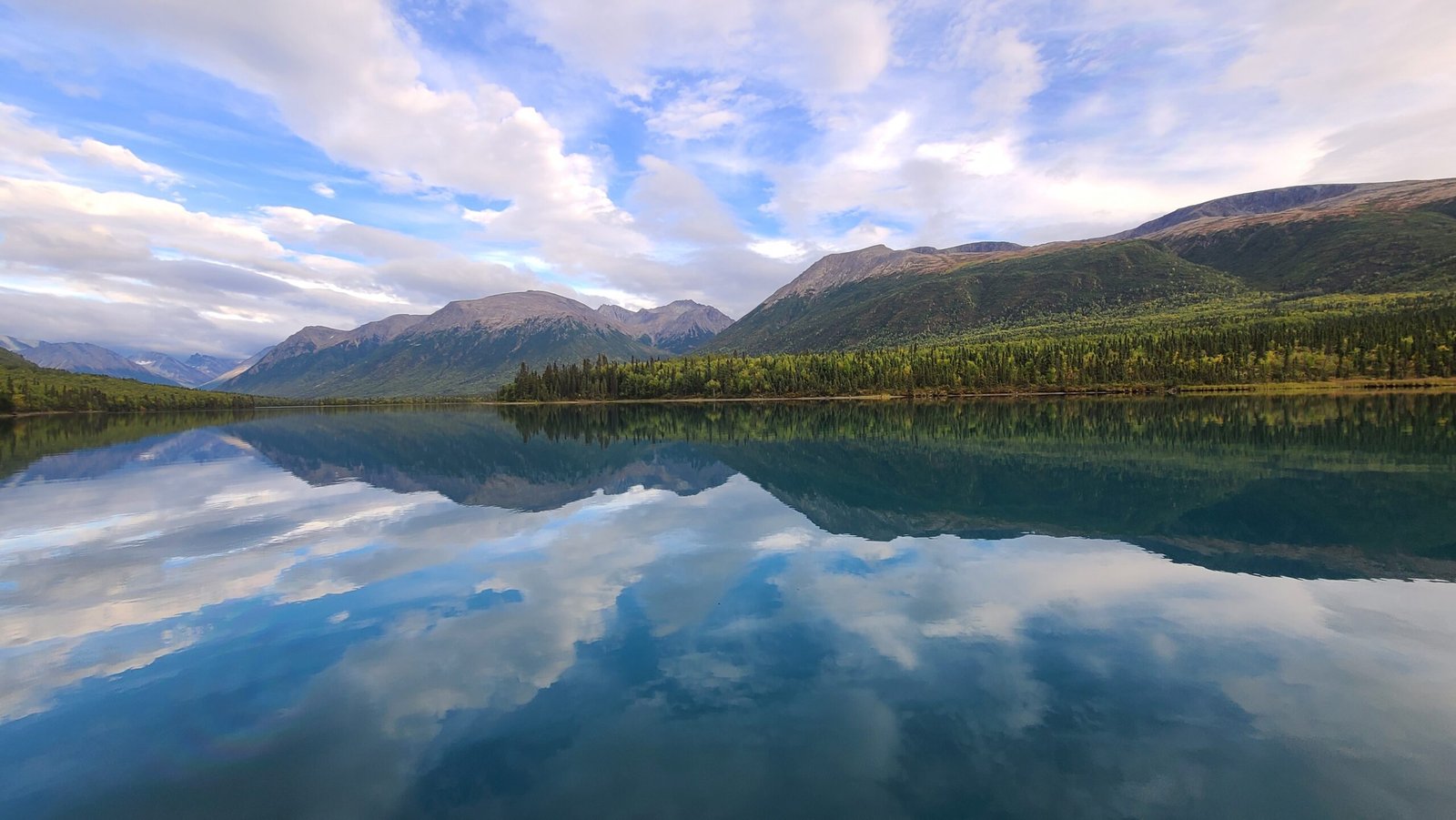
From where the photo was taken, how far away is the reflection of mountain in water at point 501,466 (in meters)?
47.4

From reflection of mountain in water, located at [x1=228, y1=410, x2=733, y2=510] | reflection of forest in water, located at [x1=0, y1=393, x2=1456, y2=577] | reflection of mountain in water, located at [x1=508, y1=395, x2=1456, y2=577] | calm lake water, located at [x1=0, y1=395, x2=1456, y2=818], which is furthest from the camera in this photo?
reflection of mountain in water, located at [x1=228, y1=410, x2=733, y2=510]

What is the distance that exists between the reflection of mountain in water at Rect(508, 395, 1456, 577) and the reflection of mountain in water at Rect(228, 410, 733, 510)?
7.98 m

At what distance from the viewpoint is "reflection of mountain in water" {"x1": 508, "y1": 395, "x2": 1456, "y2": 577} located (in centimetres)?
2681

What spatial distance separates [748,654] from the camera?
16.5m

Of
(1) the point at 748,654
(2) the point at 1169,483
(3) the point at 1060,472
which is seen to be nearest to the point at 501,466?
(3) the point at 1060,472

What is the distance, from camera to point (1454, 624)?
57.8ft

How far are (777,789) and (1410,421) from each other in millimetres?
105406

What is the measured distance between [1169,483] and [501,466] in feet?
186

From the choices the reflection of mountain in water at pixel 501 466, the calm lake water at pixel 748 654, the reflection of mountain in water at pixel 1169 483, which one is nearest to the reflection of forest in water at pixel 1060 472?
the reflection of mountain in water at pixel 1169 483

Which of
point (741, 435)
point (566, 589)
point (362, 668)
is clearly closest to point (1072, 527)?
point (566, 589)

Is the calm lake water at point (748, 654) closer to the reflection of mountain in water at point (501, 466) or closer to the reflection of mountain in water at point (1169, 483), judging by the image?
the reflection of mountain in water at point (1169, 483)

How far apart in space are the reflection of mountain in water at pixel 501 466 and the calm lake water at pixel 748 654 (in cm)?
649

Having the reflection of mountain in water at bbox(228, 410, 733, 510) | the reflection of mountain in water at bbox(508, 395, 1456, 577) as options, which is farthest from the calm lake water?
the reflection of mountain in water at bbox(228, 410, 733, 510)

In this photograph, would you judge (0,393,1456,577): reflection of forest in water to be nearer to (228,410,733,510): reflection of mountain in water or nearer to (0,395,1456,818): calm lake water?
(228,410,733,510): reflection of mountain in water
